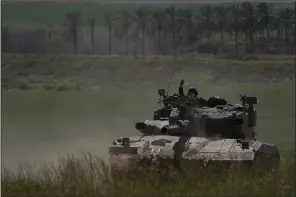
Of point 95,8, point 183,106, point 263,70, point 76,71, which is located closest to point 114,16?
point 95,8

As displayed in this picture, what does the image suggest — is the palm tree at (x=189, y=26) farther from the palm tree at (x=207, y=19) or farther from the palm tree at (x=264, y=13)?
the palm tree at (x=264, y=13)

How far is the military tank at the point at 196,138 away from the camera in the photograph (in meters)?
5.23

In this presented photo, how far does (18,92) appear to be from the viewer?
5.60m

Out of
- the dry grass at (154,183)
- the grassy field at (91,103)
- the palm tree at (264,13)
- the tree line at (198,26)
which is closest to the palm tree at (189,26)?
the tree line at (198,26)

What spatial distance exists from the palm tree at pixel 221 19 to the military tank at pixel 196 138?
583mm

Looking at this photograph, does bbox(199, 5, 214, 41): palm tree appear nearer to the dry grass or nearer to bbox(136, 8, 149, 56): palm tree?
bbox(136, 8, 149, 56): palm tree

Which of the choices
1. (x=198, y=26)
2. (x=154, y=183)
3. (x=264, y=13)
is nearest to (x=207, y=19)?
(x=198, y=26)

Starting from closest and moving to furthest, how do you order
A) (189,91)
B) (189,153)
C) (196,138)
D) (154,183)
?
(154,183) → (189,153) → (196,138) → (189,91)

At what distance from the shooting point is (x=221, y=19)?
557 cm

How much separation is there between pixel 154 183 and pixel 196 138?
0.61 meters

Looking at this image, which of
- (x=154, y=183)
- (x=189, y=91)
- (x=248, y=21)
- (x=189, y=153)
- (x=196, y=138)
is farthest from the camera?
(x=189, y=91)

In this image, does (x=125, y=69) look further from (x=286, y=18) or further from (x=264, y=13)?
(x=286, y=18)

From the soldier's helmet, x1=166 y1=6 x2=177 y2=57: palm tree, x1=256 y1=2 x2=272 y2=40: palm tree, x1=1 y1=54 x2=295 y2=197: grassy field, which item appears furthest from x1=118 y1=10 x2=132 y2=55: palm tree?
x1=256 y1=2 x2=272 y2=40: palm tree

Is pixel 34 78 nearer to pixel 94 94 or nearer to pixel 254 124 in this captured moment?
pixel 94 94
